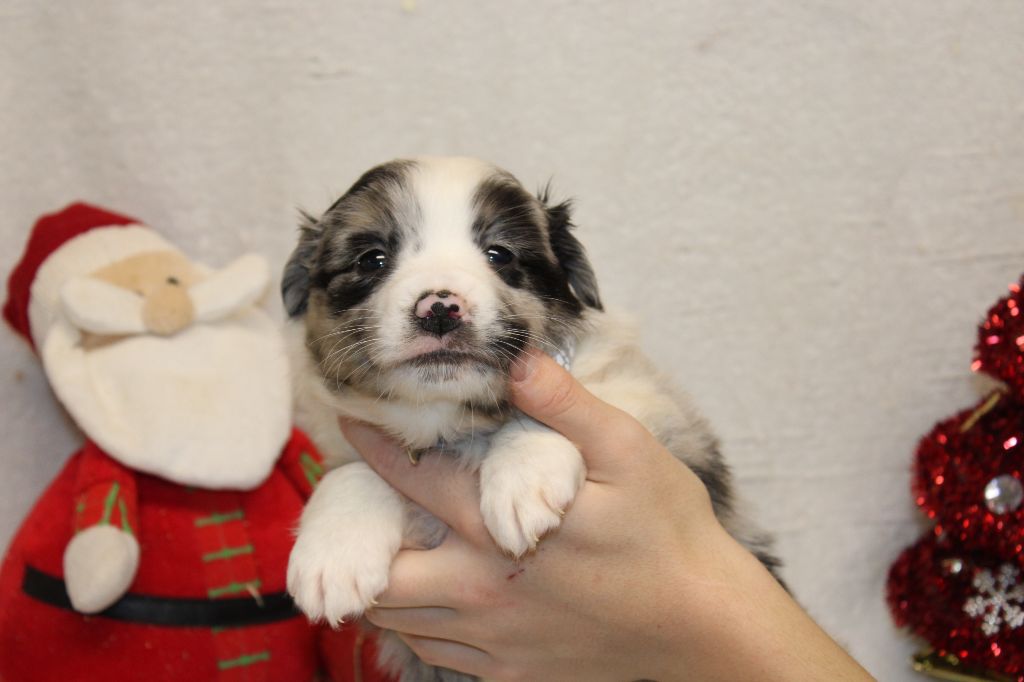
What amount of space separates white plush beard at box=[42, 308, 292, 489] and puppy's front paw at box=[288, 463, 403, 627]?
0.37m

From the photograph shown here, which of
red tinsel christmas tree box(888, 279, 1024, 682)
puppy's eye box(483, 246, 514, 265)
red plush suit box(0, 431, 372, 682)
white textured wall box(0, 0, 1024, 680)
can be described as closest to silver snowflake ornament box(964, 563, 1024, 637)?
red tinsel christmas tree box(888, 279, 1024, 682)

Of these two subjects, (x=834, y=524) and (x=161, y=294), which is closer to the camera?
(x=161, y=294)

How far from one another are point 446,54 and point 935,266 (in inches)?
58.6

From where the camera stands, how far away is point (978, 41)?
2336 mm

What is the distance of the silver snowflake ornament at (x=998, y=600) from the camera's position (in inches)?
76.0

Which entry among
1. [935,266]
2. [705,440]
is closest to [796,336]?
[935,266]

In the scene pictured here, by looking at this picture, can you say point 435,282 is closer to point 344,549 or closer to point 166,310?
point 344,549

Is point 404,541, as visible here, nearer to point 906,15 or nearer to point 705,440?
point 705,440

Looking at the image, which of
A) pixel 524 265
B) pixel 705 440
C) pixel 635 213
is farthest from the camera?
pixel 635 213

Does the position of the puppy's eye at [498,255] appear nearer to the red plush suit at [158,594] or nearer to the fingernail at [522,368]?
the fingernail at [522,368]

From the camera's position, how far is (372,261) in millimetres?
1587

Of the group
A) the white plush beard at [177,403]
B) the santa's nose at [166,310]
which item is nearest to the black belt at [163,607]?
the white plush beard at [177,403]

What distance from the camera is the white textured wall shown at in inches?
91.9

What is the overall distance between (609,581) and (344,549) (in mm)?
475
